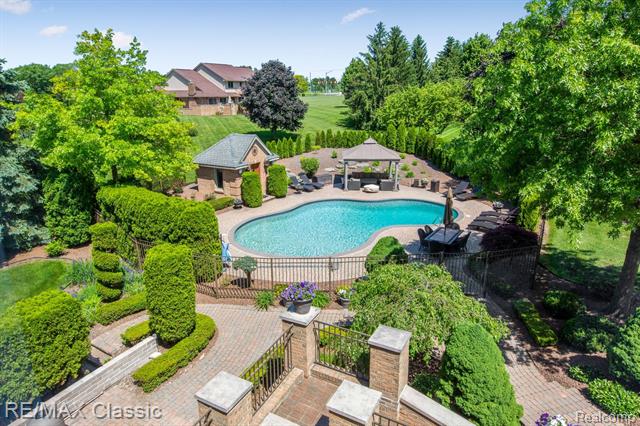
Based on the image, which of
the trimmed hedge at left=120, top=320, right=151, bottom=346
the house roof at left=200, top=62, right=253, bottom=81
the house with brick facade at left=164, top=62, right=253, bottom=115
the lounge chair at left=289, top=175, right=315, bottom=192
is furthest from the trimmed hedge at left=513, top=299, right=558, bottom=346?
the house roof at left=200, top=62, right=253, bottom=81

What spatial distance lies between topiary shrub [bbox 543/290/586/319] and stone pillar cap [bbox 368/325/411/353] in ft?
23.3

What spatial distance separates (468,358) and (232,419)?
164 inches

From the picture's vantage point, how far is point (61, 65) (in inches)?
2499

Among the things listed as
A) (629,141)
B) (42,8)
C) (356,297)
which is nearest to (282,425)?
(356,297)

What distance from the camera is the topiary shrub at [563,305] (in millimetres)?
11664

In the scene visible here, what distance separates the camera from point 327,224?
23984mm

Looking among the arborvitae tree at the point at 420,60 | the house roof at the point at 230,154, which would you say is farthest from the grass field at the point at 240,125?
the arborvitae tree at the point at 420,60

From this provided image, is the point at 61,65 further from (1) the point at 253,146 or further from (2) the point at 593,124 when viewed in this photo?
(2) the point at 593,124

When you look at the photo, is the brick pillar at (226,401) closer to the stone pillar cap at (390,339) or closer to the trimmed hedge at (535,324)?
the stone pillar cap at (390,339)

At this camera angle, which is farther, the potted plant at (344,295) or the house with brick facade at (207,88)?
the house with brick facade at (207,88)

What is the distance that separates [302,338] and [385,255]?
6671mm

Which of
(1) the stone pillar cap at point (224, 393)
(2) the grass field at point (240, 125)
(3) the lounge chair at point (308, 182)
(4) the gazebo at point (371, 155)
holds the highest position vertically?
(2) the grass field at point (240, 125)

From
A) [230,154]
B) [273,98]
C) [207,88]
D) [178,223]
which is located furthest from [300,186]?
[207,88]

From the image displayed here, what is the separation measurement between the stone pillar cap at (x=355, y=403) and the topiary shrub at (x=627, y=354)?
6.14 m
